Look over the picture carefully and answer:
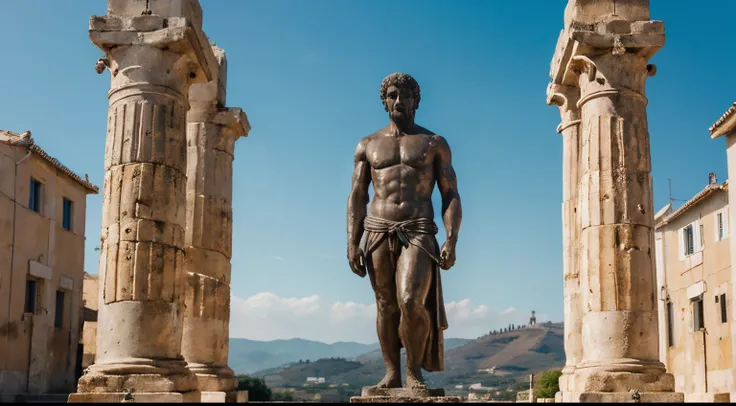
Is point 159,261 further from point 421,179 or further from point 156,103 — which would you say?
point 421,179

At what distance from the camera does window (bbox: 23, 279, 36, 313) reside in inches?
1137

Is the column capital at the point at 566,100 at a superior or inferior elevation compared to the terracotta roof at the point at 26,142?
inferior

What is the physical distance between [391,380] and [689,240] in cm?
2584

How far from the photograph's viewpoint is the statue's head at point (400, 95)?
1111cm

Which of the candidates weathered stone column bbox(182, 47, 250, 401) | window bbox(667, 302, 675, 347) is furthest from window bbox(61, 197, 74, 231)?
window bbox(667, 302, 675, 347)

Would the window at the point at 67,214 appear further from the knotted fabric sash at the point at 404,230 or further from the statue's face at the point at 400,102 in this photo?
the knotted fabric sash at the point at 404,230

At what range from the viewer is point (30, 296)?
29.1 meters

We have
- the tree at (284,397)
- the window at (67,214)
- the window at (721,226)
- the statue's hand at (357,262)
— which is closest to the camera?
the statue's hand at (357,262)

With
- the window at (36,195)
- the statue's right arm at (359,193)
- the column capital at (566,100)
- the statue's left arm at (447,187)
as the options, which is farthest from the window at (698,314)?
Answer: the statue's right arm at (359,193)

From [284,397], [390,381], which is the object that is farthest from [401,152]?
[284,397]

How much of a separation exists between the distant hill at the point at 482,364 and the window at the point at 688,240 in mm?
37474

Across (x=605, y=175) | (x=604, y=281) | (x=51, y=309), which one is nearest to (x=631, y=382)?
(x=604, y=281)

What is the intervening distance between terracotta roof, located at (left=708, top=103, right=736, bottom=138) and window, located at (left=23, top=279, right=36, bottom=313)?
21117 mm

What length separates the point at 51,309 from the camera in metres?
30.1
